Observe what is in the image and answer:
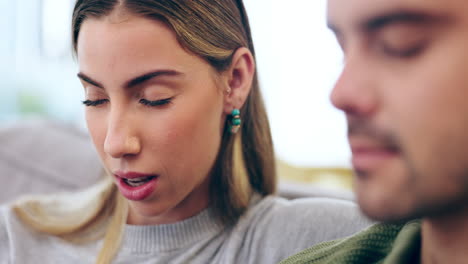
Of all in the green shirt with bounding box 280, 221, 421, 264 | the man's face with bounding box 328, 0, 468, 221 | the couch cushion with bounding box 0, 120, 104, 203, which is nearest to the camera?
the man's face with bounding box 328, 0, 468, 221

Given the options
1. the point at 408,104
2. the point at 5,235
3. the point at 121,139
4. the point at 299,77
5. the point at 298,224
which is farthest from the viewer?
the point at 299,77

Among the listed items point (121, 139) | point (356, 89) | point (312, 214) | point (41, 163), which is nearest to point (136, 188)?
point (121, 139)

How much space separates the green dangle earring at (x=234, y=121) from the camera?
3.22 ft

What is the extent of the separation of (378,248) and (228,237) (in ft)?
1.26

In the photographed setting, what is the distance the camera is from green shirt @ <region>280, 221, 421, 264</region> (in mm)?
622

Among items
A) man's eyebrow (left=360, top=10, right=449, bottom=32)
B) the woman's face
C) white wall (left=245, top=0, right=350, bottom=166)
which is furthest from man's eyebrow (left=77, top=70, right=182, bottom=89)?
white wall (left=245, top=0, right=350, bottom=166)

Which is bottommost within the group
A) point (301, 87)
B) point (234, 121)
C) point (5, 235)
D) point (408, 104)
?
point (5, 235)

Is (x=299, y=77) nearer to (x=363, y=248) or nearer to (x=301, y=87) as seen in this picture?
(x=301, y=87)

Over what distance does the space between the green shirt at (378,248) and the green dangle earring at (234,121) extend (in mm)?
316

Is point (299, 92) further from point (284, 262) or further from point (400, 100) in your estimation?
point (400, 100)

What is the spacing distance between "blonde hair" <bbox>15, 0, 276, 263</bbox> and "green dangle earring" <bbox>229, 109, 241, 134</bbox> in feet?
0.08

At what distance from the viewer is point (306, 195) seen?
140 centimetres

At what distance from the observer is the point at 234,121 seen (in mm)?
986

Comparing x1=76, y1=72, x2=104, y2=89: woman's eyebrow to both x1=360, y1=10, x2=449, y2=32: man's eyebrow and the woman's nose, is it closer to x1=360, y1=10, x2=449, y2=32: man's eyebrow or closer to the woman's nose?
the woman's nose
